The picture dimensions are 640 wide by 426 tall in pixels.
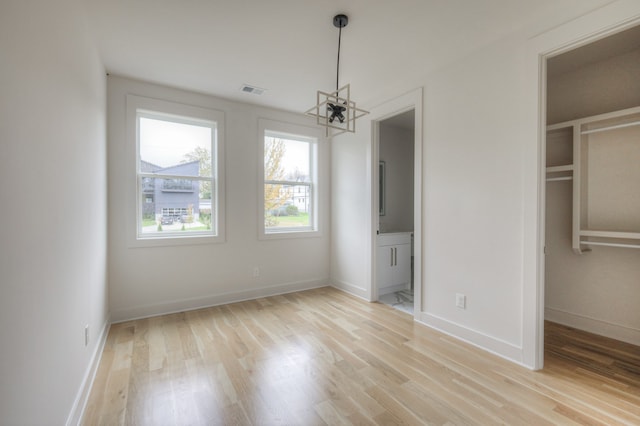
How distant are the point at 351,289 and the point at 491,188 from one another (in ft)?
7.90

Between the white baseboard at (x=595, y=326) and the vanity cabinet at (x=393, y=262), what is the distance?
67.9 inches

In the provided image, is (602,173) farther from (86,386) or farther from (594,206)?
(86,386)

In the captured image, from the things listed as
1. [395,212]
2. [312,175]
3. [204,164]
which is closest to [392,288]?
[395,212]

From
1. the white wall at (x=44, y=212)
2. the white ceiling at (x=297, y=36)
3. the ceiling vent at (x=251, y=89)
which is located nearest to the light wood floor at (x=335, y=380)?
the white wall at (x=44, y=212)

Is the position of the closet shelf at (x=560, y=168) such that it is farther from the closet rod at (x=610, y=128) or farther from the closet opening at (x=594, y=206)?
the closet rod at (x=610, y=128)

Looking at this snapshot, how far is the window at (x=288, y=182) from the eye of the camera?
4.25 metres

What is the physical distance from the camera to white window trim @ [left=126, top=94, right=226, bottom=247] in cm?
325

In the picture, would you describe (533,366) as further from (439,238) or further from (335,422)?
(335,422)

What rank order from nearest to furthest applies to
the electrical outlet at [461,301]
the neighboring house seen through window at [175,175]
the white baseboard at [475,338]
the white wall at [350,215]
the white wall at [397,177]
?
the white baseboard at [475,338]
the electrical outlet at [461,301]
the neighboring house seen through window at [175,175]
the white wall at [350,215]
the white wall at [397,177]

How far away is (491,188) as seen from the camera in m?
2.54

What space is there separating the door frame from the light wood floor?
0.56 meters

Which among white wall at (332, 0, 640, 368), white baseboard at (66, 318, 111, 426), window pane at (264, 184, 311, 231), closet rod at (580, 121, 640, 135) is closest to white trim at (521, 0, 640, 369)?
white wall at (332, 0, 640, 368)

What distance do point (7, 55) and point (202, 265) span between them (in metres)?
2.95

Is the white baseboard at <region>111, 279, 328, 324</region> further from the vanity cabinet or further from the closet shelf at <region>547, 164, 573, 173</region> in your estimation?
the closet shelf at <region>547, 164, 573, 173</region>
